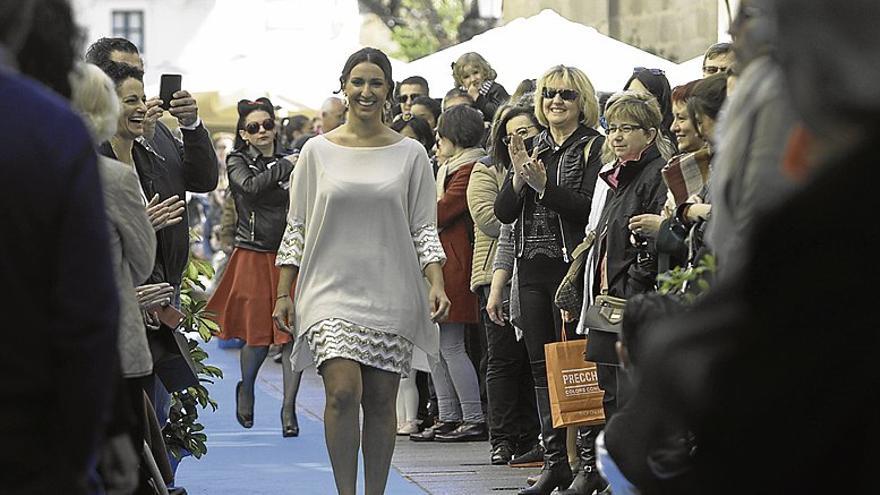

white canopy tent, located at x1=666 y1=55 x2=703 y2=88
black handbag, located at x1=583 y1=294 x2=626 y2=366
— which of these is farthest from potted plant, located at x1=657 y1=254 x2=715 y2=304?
white canopy tent, located at x1=666 y1=55 x2=703 y2=88

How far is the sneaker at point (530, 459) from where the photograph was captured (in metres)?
10.9

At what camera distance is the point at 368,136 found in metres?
8.66

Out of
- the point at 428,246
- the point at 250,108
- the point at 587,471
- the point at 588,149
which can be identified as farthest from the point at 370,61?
the point at 250,108

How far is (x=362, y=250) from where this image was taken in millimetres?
8469

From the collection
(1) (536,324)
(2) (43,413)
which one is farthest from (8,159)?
(1) (536,324)

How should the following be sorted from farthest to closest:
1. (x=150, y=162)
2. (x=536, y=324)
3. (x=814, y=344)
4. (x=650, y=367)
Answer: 1. (x=536, y=324)
2. (x=150, y=162)
3. (x=650, y=367)
4. (x=814, y=344)

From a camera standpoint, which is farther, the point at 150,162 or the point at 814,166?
the point at 150,162

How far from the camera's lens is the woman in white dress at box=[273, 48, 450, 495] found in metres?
8.36

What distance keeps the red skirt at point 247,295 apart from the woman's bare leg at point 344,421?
480 cm

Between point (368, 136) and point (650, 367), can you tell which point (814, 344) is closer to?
point (650, 367)

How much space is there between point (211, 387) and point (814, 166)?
1434 centimetres

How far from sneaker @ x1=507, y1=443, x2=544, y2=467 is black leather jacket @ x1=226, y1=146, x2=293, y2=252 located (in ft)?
9.97

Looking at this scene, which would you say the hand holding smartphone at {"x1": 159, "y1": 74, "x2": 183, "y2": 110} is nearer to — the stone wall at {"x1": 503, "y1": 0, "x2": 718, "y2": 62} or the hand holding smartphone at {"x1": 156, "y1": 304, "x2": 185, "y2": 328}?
the hand holding smartphone at {"x1": 156, "y1": 304, "x2": 185, "y2": 328}

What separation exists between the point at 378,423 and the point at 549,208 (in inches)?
69.6
